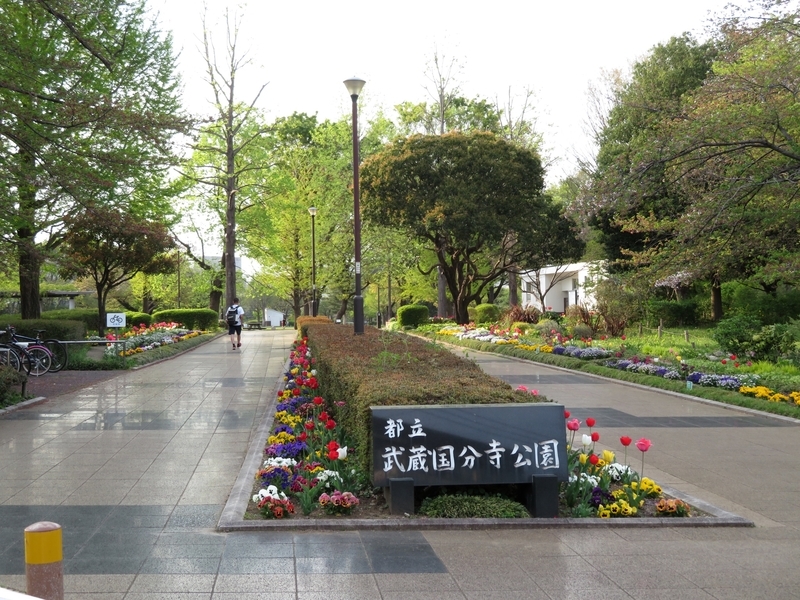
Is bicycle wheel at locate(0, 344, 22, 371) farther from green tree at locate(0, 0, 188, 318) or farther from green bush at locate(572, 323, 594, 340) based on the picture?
green bush at locate(572, 323, 594, 340)

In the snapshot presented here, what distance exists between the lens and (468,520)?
598 cm

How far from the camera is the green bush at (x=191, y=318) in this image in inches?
1393

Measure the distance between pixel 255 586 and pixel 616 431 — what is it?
275 inches

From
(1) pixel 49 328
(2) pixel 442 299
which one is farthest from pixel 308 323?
(2) pixel 442 299

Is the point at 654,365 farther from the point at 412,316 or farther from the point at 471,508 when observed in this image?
the point at 412,316

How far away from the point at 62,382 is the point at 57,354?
2620mm

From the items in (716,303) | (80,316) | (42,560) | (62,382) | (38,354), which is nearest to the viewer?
(42,560)

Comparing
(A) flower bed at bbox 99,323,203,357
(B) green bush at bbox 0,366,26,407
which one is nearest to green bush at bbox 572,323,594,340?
(A) flower bed at bbox 99,323,203,357

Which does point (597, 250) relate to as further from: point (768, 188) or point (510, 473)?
point (510, 473)

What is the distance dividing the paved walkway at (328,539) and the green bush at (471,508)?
10.2 inches

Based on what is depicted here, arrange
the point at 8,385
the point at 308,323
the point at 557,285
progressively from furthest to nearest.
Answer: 1. the point at 557,285
2. the point at 308,323
3. the point at 8,385

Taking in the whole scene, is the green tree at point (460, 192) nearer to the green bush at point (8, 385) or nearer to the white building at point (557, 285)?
the white building at point (557, 285)

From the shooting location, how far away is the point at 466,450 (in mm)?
6242

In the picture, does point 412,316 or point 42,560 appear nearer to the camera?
point 42,560
